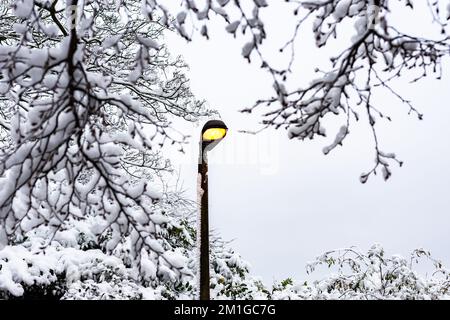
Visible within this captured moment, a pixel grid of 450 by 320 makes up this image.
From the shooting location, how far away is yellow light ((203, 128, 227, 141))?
4801mm

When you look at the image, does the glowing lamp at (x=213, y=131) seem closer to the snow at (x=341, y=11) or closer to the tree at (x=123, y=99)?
the tree at (x=123, y=99)

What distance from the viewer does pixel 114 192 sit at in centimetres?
231

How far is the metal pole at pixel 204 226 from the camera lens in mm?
4484

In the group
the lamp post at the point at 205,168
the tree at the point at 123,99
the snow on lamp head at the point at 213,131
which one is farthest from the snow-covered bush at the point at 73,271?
the tree at the point at 123,99

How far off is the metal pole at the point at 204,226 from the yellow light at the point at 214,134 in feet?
0.34

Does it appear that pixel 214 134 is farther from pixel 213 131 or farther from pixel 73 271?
pixel 73 271

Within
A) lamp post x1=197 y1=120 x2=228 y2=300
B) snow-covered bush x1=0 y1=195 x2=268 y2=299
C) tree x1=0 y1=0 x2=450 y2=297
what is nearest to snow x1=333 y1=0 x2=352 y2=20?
tree x1=0 y1=0 x2=450 y2=297

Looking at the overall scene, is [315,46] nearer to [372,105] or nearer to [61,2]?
[372,105]

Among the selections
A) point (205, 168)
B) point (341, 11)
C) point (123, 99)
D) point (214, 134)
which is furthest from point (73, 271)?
point (341, 11)

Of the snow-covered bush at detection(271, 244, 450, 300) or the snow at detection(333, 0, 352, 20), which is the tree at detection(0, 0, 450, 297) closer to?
the snow at detection(333, 0, 352, 20)

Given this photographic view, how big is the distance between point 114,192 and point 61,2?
701 centimetres

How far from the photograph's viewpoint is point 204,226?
4.68 metres

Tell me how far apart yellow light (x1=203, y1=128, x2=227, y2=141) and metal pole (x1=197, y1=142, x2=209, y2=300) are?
0.10 metres
